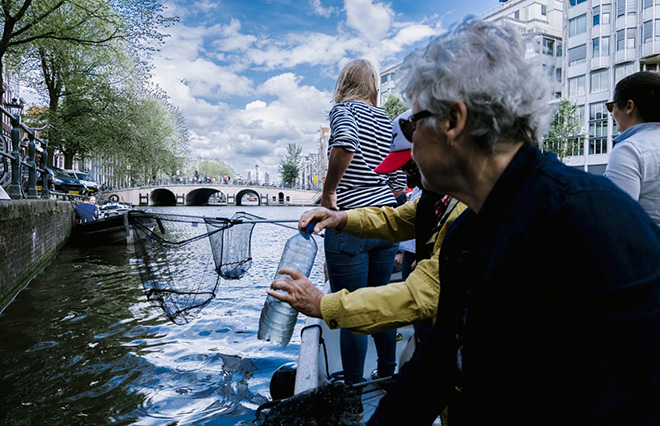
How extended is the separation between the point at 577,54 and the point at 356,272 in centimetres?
4186

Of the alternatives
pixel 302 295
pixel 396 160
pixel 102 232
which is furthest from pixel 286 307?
pixel 102 232

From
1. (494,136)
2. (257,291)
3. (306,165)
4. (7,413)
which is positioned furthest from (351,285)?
(306,165)

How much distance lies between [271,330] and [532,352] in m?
2.31

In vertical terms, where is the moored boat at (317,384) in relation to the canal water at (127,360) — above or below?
above

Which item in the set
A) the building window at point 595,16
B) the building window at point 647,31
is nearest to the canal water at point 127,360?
the building window at point 647,31

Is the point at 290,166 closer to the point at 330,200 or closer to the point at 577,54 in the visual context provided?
the point at 577,54

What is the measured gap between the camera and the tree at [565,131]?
3136 cm

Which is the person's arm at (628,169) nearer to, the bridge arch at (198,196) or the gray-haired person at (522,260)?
the gray-haired person at (522,260)

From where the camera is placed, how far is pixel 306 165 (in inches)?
4729

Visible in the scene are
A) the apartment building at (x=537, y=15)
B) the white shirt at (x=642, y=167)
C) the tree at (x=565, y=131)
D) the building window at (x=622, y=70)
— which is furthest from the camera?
the apartment building at (x=537, y=15)

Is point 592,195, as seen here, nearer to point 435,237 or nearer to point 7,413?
point 435,237

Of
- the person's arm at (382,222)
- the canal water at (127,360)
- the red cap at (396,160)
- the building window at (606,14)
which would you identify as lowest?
the canal water at (127,360)

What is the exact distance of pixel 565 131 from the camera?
31.6 metres

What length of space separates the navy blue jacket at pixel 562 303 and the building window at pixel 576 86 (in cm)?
4179
